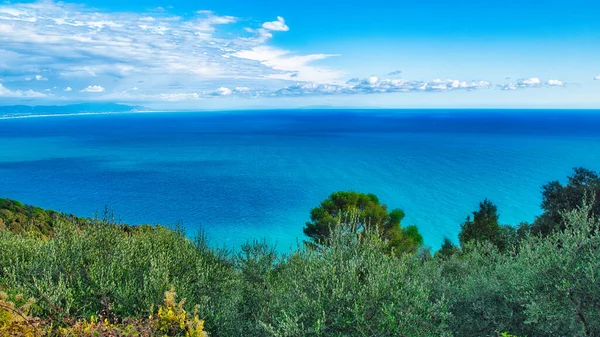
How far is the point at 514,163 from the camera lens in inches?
3295

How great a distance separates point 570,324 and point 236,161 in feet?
280

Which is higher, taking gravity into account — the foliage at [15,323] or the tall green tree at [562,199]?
the foliage at [15,323]

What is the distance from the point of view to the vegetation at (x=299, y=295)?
26.6ft

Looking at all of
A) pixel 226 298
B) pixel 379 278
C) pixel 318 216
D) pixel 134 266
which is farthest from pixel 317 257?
pixel 318 216

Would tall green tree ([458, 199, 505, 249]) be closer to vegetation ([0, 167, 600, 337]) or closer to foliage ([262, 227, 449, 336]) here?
vegetation ([0, 167, 600, 337])

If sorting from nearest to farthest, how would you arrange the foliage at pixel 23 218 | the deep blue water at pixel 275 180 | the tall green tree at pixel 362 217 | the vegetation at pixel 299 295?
the vegetation at pixel 299 295
the tall green tree at pixel 362 217
the foliage at pixel 23 218
the deep blue water at pixel 275 180

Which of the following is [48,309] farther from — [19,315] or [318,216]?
[318,216]

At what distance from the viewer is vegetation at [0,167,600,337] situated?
26.6ft

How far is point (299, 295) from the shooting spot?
29.5 feet

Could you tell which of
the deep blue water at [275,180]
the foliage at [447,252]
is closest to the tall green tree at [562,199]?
the foliage at [447,252]

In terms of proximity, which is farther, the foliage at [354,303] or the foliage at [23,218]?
the foliage at [23,218]

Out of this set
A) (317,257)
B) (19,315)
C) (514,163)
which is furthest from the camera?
(514,163)

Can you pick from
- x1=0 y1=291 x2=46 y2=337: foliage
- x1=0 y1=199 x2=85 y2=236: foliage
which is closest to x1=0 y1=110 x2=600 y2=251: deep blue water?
x1=0 y1=199 x2=85 y2=236: foliage

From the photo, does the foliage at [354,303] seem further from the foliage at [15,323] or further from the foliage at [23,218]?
the foliage at [23,218]
